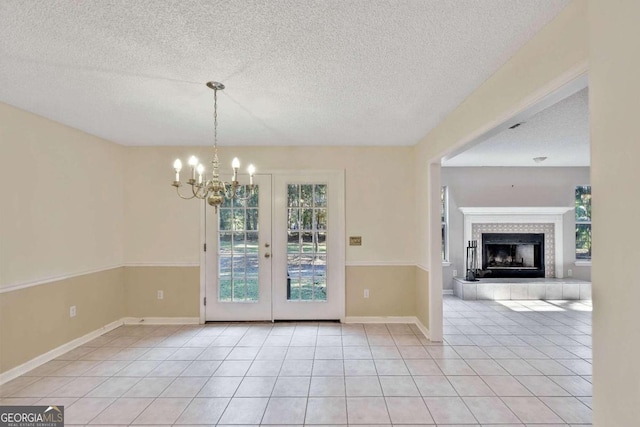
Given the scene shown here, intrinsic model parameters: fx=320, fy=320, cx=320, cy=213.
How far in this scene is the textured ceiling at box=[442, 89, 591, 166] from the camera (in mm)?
3197

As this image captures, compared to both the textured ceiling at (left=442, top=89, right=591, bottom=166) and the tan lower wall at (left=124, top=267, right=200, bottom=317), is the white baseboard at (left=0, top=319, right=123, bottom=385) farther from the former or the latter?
the textured ceiling at (left=442, top=89, right=591, bottom=166)

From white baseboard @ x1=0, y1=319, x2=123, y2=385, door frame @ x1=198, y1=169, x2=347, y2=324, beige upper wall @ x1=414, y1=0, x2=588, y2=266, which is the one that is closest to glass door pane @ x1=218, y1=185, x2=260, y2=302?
door frame @ x1=198, y1=169, x2=347, y2=324

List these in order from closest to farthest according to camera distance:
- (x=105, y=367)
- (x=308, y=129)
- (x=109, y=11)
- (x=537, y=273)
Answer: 1. (x=109, y=11)
2. (x=105, y=367)
3. (x=308, y=129)
4. (x=537, y=273)

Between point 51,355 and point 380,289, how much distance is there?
372 centimetres

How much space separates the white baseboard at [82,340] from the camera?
2.84m

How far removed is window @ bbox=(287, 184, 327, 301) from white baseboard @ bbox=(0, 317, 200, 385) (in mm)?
1459

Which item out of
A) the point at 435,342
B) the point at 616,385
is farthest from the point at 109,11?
the point at 435,342

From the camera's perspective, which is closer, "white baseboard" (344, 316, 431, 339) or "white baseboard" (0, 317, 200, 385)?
"white baseboard" (0, 317, 200, 385)

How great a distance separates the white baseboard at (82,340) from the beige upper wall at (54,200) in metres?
0.76

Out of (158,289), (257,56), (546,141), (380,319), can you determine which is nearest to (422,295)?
(380,319)

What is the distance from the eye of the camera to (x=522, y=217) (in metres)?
6.15

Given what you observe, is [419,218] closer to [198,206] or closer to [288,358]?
[288,358]

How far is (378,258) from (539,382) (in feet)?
7.01

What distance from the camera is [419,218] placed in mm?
4184
